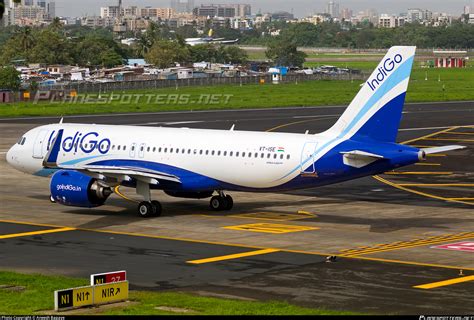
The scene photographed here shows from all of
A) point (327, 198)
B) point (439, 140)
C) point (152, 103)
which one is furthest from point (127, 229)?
point (152, 103)

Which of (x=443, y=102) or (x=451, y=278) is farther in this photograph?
(x=443, y=102)

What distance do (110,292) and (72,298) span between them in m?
1.58

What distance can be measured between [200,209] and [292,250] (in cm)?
1271

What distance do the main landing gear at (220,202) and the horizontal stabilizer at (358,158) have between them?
7.93m

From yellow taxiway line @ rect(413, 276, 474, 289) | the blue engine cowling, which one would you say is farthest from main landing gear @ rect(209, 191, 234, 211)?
yellow taxiway line @ rect(413, 276, 474, 289)

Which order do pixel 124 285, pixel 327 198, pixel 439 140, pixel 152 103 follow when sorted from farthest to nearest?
pixel 152 103
pixel 439 140
pixel 327 198
pixel 124 285

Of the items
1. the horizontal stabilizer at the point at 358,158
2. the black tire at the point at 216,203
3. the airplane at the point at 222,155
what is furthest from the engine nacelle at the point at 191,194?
the horizontal stabilizer at the point at 358,158

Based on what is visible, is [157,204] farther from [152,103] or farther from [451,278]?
[152,103]

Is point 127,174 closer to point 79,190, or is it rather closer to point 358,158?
point 79,190

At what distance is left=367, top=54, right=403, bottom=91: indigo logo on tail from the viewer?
167 feet

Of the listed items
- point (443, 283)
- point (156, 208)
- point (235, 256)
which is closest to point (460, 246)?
point (443, 283)

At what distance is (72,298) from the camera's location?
105 feet

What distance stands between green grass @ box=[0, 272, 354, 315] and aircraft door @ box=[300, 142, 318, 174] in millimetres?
16607

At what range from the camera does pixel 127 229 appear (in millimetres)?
50812
